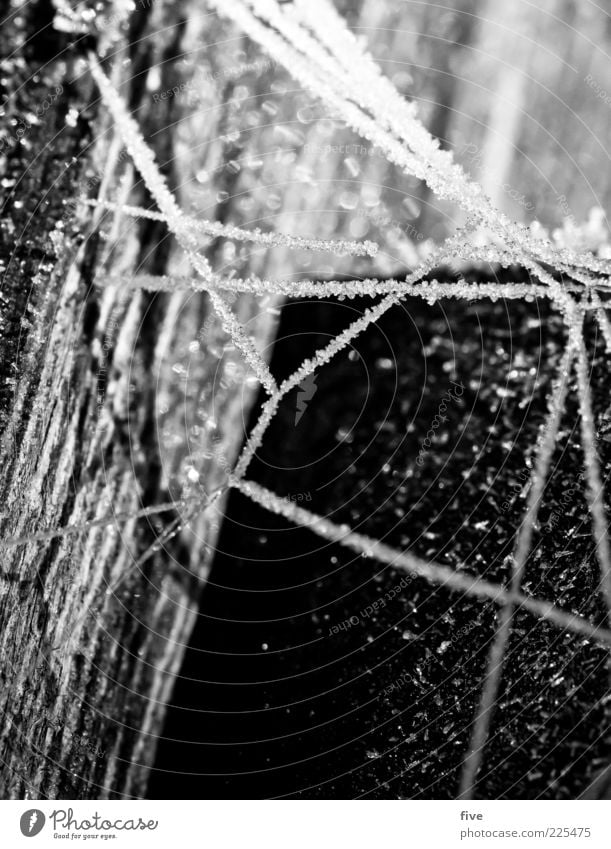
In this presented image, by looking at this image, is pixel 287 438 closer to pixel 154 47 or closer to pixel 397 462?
pixel 397 462

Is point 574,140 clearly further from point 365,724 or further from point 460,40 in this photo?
point 365,724

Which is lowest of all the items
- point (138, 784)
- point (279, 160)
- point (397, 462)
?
point (138, 784)

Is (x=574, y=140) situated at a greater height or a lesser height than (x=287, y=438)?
greater

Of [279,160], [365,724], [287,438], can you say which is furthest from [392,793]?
[279,160]
